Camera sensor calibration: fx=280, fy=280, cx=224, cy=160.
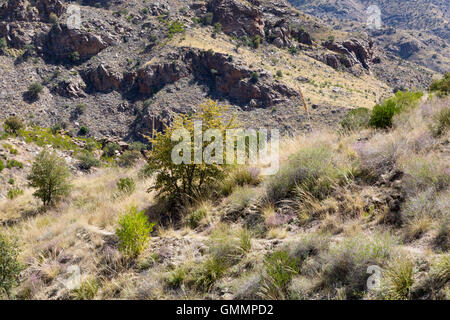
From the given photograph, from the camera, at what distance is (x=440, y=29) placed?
476ft

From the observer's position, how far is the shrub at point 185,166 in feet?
22.9

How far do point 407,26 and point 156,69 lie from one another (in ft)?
518

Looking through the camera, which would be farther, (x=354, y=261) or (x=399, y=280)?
(x=354, y=261)

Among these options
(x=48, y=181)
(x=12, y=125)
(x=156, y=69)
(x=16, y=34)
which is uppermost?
(x=16, y=34)

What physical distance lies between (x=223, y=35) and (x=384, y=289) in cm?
8126

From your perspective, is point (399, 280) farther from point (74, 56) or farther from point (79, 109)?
point (74, 56)

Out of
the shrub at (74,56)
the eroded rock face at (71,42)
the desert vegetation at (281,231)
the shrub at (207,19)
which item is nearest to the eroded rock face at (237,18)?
the shrub at (207,19)

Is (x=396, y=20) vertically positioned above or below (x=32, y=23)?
above

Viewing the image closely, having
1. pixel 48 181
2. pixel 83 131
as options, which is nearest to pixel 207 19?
pixel 83 131

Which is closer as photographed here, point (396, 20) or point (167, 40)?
point (167, 40)

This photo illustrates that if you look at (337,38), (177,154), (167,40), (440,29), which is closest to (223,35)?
(167,40)

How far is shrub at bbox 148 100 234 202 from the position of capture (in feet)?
22.9

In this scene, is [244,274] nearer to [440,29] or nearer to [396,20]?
[440,29]

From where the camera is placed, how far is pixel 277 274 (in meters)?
3.53
